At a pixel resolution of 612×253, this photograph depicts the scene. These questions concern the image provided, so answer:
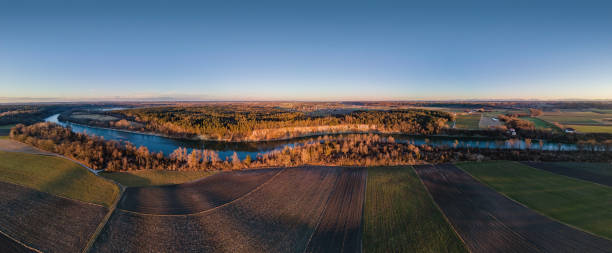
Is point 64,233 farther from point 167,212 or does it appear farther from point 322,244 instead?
point 322,244

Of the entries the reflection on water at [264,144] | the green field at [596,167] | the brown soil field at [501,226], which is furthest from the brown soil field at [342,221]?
the reflection on water at [264,144]

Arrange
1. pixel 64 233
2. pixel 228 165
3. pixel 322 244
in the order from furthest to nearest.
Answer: pixel 228 165 < pixel 64 233 < pixel 322 244

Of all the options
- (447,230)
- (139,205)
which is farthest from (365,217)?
(139,205)

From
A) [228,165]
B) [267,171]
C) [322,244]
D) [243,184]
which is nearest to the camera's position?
[322,244]

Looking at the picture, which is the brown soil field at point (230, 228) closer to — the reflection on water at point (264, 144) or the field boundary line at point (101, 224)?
the field boundary line at point (101, 224)

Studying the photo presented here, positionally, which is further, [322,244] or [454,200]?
[454,200]
